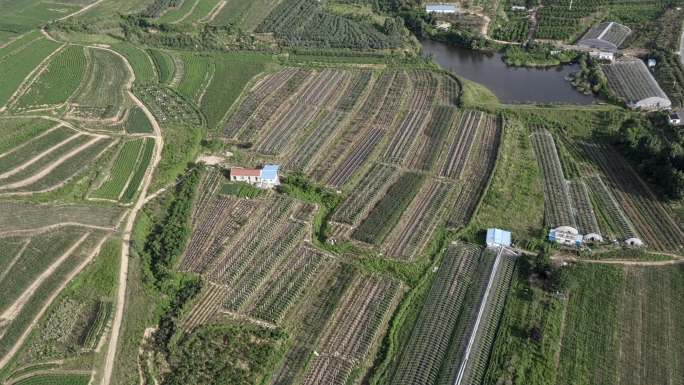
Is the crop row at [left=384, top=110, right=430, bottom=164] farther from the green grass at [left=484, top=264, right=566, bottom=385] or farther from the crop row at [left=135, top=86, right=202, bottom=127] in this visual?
the crop row at [left=135, top=86, right=202, bottom=127]

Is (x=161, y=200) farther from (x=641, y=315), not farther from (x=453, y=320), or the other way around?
(x=641, y=315)

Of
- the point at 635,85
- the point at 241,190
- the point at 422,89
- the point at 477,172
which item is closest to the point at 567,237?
the point at 477,172

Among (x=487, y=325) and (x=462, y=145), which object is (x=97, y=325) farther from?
(x=462, y=145)

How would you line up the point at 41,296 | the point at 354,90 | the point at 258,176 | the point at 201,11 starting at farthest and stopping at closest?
the point at 201,11, the point at 354,90, the point at 258,176, the point at 41,296

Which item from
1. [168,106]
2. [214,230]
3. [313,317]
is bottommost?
[214,230]

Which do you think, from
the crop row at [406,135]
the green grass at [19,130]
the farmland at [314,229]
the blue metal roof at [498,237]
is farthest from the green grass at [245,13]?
the blue metal roof at [498,237]

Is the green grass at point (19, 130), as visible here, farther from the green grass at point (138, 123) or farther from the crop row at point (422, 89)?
the crop row at point (422, 89)
